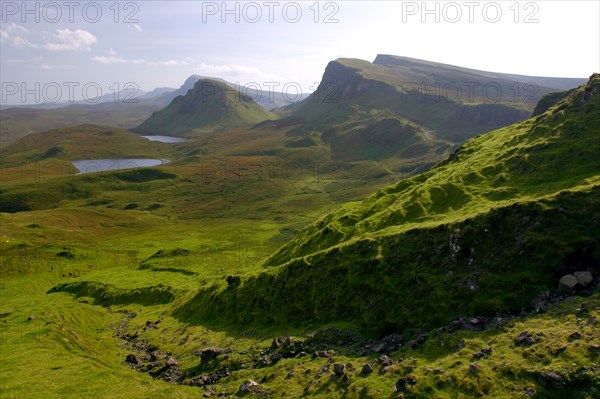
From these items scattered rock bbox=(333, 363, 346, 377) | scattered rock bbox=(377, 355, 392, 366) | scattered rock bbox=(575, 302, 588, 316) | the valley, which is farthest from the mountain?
scattered rock bbox=(333, 363, 346, 377)

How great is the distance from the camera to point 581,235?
129ft

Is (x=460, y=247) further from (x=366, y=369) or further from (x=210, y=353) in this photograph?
(x=210, y=353)

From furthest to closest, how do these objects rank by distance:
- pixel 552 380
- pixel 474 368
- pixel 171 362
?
pixel 171 362 → pixel 474 368 → pixel 552 380

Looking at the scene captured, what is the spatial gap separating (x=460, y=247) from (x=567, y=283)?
1057cm

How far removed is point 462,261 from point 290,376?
21.4 metres

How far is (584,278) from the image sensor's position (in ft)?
120

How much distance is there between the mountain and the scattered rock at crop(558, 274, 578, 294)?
85 centimetres

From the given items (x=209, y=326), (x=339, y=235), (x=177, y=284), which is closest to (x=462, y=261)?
(x=339, y=235)

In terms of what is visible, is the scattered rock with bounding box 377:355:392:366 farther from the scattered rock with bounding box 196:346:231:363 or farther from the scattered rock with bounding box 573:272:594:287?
the scattered rock with bounding box 196:346:231:363

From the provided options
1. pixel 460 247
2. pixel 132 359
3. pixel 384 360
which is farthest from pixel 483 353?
pixel 132 359

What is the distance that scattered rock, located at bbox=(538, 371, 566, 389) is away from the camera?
26.5 metres

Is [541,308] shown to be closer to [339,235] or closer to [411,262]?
[411,262]

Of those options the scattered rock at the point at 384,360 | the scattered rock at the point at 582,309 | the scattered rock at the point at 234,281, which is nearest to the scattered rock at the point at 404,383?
the scattered rock at the point at 384,360

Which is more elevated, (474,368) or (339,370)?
(474,368)
